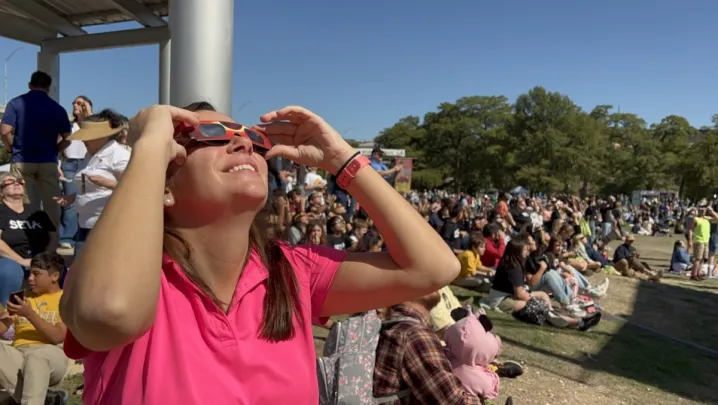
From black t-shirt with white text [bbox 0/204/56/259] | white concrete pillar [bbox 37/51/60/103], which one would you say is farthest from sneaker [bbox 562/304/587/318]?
white concrete pillar [bbox 37/51/60/103]

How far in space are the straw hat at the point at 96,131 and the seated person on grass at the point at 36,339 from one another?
966mm

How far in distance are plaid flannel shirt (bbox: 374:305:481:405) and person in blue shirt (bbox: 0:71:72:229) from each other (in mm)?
4031

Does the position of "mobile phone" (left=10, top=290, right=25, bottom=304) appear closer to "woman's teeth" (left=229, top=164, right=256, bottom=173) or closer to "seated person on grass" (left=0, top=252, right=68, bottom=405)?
"seated person on grass" (left=0, top=252, right=68, bottom=405)

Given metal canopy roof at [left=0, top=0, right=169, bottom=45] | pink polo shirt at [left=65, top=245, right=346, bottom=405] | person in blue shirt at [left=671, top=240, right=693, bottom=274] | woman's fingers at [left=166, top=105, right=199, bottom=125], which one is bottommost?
person in blue shirt at [left=671, top=240, right=693, bottom=274]

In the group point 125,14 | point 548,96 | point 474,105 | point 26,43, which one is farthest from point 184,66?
point 474,105

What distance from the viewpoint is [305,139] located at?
182 cm

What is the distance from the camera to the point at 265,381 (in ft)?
4.33

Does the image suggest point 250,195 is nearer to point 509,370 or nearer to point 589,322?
point 509,370

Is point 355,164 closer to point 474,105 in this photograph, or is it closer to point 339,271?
point 339,271

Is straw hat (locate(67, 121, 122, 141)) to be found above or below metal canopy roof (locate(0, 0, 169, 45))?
below

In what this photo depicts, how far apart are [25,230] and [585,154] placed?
2015 inches

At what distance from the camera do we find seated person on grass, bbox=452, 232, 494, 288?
925cm

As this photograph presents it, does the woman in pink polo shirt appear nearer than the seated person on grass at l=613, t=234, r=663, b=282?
Yes

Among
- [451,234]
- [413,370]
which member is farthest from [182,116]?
[451,234]
